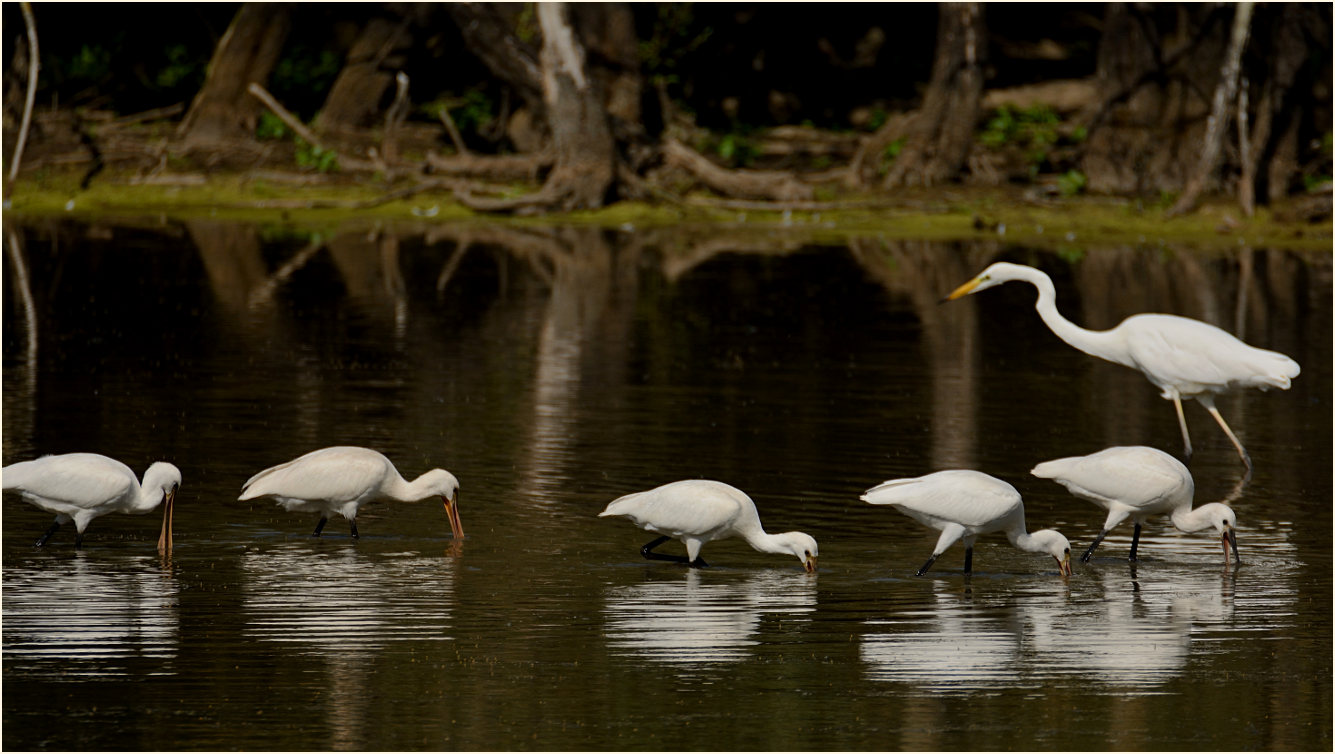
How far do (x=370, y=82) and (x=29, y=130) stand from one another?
5892 mm

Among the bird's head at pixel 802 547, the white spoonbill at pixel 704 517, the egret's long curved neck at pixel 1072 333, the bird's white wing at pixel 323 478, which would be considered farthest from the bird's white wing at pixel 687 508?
the egret's long curved neck at pixel 1072 333

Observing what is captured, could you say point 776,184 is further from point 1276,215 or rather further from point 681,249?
point 1276,215

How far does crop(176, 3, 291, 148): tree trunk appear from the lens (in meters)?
32.9

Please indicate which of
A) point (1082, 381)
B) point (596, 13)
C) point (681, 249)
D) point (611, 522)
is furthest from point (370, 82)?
point (611, 522)

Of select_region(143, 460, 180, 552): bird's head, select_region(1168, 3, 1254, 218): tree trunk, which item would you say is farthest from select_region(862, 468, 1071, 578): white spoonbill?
select_region(1168, 3, 1254, 218): tree trunk

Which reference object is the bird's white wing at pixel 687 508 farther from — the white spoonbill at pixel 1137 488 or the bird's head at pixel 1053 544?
the white spoonbill at pixel 1137 488

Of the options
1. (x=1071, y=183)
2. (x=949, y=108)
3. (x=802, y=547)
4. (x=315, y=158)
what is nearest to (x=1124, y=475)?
(x=802, y=547)

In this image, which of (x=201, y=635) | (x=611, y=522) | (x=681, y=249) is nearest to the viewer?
(x=201, y=635)

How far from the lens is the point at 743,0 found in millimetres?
35344

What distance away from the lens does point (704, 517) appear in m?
9.23

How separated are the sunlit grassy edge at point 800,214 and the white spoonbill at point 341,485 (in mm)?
18640

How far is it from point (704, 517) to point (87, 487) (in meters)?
2.95

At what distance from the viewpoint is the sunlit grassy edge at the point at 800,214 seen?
1107 inches

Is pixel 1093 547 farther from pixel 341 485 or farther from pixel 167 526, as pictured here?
pixel 167 526
